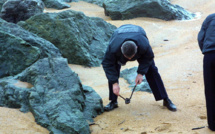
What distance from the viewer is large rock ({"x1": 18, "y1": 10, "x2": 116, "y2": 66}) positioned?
6.71 metres

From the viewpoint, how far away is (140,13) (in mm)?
10109

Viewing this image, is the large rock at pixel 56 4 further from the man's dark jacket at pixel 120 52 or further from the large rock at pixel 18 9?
the man's dark jacket at pixel 120 52

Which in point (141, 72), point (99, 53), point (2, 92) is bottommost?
point (99, 53)

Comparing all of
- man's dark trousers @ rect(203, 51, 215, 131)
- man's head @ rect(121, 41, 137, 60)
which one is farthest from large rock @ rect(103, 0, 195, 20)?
man's dark trousers @ rect(203, 51, 215, 131)

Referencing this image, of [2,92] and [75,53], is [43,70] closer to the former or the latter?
[2,92]

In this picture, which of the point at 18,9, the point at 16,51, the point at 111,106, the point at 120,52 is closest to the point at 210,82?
the point at 120,52

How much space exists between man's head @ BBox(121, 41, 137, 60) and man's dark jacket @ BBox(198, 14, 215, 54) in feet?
2.53

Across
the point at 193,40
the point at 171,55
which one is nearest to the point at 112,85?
the point at 171,55

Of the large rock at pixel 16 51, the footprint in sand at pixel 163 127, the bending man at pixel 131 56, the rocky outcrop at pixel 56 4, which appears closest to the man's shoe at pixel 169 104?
the bending man at pixel 131 56

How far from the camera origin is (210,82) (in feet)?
11.3

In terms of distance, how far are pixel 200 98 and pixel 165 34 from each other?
437 cm

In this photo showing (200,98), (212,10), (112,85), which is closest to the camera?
(112,85)

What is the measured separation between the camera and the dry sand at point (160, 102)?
3691 mm

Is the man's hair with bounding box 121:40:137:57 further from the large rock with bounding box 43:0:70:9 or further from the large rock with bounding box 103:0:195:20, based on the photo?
the large rock with bounding box 43:0:70:9
